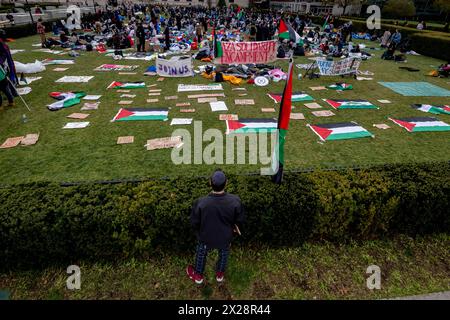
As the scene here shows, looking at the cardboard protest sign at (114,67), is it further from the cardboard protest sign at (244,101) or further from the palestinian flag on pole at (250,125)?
the palestinian flag on pole at (250,125)

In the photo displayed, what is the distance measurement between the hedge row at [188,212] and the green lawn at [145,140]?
1.94 m

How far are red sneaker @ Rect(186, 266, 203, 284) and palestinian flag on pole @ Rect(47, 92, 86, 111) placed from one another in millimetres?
9392

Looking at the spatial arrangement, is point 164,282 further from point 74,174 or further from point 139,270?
point 74,174

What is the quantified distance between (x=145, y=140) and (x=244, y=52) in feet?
33.2

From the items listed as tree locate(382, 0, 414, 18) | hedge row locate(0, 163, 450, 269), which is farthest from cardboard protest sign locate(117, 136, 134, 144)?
tree locate(382, 0, 414, 18)

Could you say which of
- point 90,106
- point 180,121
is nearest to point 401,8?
point 180,121

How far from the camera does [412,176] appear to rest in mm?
5391

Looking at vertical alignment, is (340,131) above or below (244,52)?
below

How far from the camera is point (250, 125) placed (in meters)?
9.47

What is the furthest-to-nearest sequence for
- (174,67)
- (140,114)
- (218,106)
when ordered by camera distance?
(174,67) → (218,106) → (140,114)

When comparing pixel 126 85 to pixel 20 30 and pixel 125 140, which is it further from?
pixel 20 30

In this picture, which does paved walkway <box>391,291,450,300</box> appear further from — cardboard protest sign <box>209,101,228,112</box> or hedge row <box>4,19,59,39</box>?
hedge row <box>4,19,59,39</box>

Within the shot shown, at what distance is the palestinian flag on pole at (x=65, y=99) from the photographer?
34.6ft

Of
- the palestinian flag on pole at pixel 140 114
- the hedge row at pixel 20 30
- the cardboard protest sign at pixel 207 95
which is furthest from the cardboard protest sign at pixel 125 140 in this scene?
the hedge row at pixel 20 30
